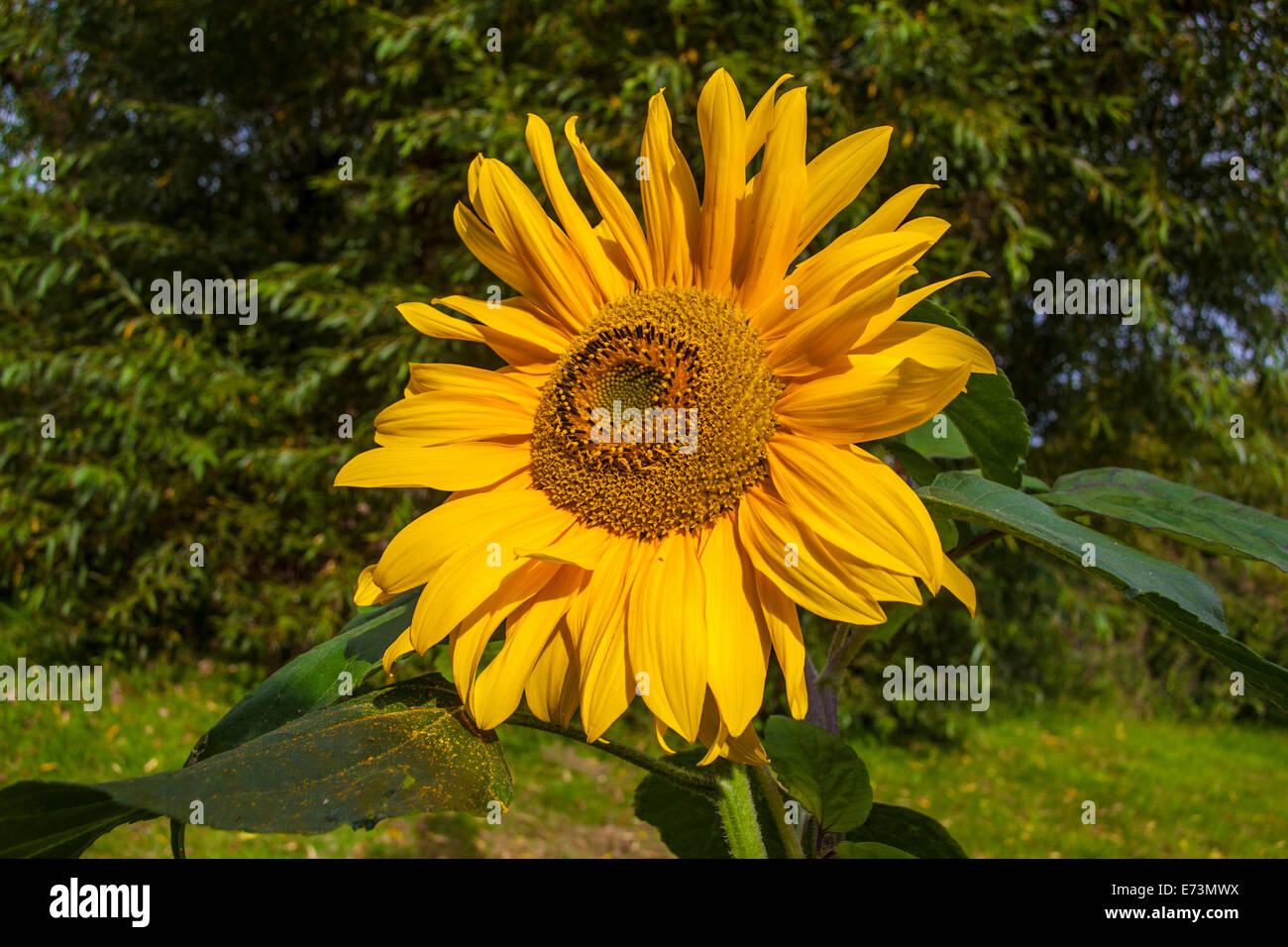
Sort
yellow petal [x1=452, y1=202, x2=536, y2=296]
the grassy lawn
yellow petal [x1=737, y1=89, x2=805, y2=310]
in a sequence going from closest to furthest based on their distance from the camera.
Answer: yellow petal [x1=737, y1=89, x2=805, y2=310] < yellow petal [x1=452, y1=202, x2=536, y2=296] < the grassy lawn

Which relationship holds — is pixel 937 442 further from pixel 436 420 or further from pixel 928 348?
pixel 436 420

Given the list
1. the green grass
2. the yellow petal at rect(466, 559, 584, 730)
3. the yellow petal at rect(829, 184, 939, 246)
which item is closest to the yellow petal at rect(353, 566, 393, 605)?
the yellow petal at rect(466, 559, 584, 730)

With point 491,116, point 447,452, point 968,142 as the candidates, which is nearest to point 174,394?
point 491,116

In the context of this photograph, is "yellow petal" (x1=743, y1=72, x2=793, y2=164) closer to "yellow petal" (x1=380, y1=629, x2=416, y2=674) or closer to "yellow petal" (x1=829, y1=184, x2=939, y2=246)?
"yellow petal" (x1=829, y1=184, x2=939, y2=246)

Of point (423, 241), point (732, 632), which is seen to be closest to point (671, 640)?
point (732, 632)

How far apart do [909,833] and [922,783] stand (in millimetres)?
4196

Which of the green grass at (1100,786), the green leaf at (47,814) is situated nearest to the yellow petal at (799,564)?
the green leaf at (47,814)

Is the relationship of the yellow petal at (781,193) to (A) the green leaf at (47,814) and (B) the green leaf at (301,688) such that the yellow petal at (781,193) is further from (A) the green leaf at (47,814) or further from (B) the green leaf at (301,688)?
(A) the green leaf at (47,814)

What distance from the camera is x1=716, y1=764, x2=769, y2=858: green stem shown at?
0.63m

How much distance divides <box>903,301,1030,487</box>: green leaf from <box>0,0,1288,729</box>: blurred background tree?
3.41m

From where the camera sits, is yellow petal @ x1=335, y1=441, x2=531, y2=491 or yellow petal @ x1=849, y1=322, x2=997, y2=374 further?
yellow petal @ x1=335, y1=441, x2=531, y2=491

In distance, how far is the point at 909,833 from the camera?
0.86 m

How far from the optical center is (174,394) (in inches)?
193
